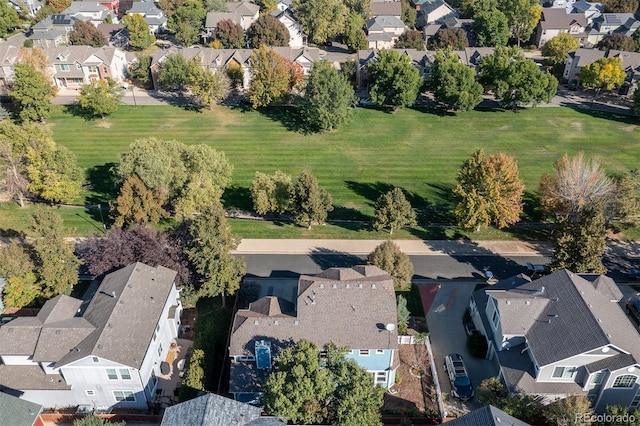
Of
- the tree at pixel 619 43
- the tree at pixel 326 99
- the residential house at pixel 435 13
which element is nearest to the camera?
the tree at pixel 326 99

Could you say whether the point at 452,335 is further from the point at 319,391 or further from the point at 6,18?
the point at 6,18

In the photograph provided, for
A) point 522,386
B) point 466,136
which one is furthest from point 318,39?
point 522,386

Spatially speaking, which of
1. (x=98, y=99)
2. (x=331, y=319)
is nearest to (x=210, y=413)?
(x=331, y=319)

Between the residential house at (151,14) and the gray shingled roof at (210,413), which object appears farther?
the residential house at (151,14)

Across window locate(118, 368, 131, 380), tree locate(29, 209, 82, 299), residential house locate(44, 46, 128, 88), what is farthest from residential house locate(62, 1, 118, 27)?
window locate(118, 368, 131, 380)

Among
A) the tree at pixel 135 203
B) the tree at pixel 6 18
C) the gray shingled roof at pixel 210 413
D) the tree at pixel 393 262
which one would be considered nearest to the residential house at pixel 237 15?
the tree at pixel 6 18

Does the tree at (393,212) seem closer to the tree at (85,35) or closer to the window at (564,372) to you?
the window at (564,372)

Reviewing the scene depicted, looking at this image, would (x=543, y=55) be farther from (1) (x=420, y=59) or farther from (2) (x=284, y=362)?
(2) (x=284, y=362)
